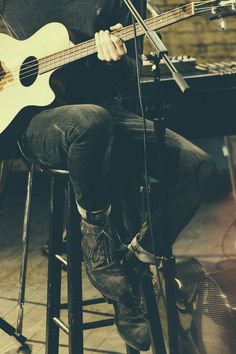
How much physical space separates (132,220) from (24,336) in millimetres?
926

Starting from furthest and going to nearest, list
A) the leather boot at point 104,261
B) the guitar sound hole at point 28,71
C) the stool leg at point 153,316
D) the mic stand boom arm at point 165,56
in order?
the guitar sound hole at point 28,71, the stool leg at point 153,316, the leather boot at point 104,261, the mic stand boom arm at point 165,56

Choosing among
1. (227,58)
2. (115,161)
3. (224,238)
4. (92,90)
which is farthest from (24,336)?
(227,58)

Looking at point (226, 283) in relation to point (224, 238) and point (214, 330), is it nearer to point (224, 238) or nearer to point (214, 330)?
point (214, 330)

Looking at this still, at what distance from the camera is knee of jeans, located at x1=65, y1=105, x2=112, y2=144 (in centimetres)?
221

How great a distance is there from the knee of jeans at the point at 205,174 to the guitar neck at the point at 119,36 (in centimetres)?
58

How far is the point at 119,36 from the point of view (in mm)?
2273

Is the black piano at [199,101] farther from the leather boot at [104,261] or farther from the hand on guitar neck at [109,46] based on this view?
the leather boot at [104,261]

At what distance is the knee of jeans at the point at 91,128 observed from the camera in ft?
7.25

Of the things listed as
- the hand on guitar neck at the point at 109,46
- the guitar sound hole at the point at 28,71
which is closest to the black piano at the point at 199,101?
the guitar sound hole at the point at 28,71

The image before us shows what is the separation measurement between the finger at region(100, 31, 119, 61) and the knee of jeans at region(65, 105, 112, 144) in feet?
0.67

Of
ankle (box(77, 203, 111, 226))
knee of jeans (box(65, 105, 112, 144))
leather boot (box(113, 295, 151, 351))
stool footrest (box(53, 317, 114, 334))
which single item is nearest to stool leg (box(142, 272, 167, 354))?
leather boot (box(113, 295, 151, 351))

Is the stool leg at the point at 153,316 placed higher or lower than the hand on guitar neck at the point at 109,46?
lower

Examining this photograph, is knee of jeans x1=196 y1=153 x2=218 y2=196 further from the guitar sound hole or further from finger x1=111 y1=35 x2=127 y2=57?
the guitar sound hole

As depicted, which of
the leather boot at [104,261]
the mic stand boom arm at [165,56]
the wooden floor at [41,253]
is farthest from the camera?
the wooden floor at [41,253]
